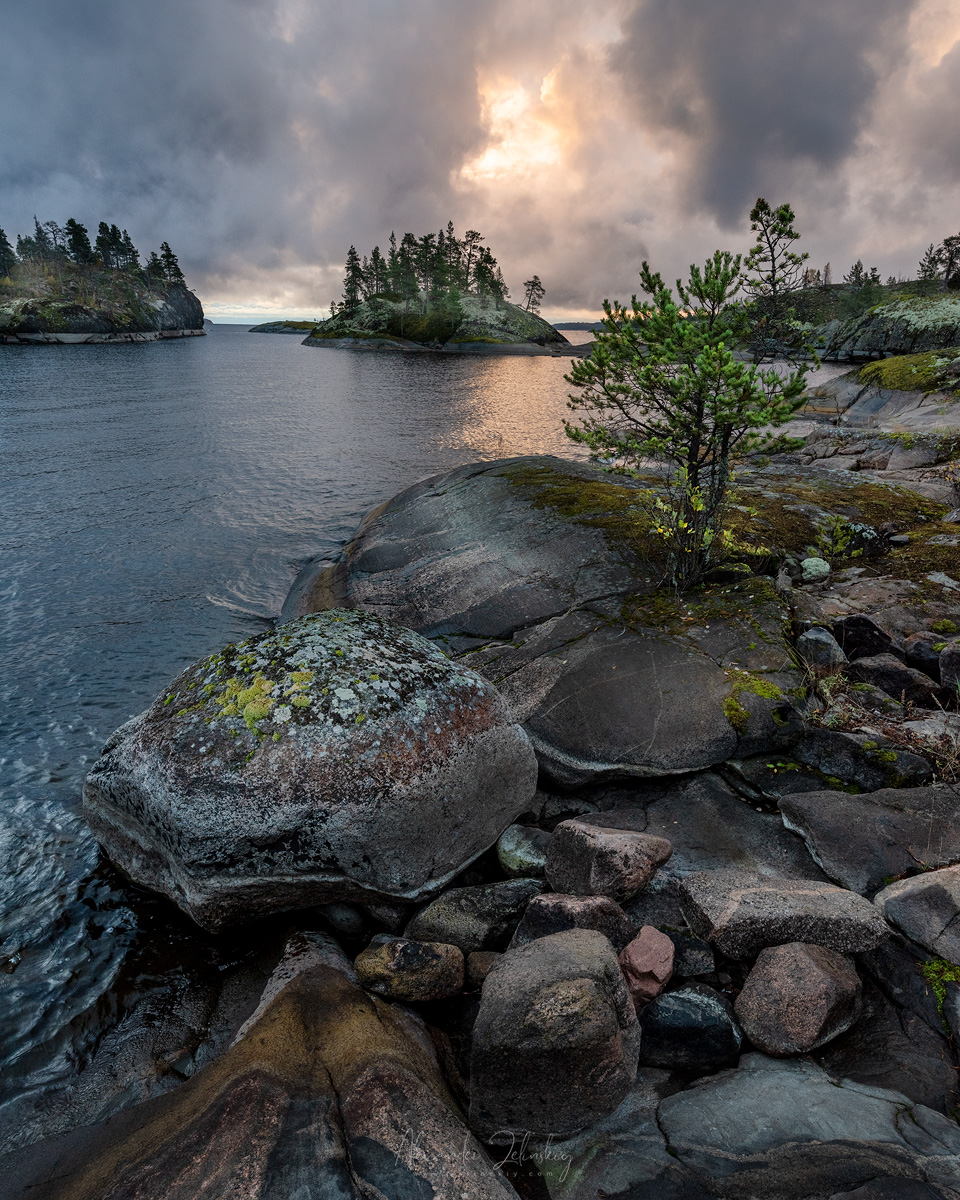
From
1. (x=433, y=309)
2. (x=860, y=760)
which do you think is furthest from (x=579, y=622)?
(x=433, y=309)

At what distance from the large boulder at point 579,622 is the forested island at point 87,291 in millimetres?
145045

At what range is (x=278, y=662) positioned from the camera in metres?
6.55

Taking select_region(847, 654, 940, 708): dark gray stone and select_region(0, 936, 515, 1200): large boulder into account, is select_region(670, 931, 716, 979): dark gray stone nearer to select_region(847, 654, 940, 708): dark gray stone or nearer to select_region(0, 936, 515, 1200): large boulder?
select_region(0, 936, 515, 1200): large boulder

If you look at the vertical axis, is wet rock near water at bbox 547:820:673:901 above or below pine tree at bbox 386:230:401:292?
below

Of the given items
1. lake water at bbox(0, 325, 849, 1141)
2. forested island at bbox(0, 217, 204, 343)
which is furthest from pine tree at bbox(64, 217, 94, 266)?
lake water at bbox(0, 325, 849, 1141)

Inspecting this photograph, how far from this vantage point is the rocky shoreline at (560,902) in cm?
352

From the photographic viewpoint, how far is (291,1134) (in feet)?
11.4

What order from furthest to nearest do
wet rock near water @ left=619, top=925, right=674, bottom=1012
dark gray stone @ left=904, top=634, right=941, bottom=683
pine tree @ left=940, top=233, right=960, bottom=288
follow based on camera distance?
pine tree @ left=940, top=233, right=960, bottom=288 < dark gray stone @ left=904, top=634, right=941, bottom=683 < wet rock near water @ left=619, top=925, right=674, bottom=1012

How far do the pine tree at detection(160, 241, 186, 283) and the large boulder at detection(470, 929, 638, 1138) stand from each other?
206 metres

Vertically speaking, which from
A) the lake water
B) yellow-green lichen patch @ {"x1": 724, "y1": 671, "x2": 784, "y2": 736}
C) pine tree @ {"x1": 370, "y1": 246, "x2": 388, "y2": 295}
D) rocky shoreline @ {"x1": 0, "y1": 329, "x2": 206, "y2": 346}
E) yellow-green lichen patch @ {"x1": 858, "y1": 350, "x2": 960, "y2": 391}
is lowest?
the lake water

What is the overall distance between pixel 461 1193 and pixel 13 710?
1049 cm

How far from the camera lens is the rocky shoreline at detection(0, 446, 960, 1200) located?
11.6 feet

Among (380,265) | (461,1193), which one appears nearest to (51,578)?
(461,1193)

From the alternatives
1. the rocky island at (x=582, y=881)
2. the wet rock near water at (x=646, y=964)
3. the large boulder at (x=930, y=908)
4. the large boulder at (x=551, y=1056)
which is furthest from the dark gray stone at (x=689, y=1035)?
the large boulder at (x=930, y=908)
